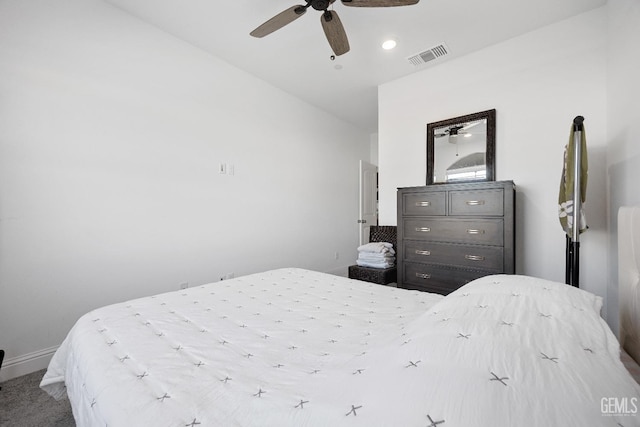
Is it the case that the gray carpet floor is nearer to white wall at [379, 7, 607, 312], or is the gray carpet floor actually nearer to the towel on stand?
the towel on stand

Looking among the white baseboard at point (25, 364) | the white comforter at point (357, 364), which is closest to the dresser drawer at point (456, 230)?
the white comforter at point (357, 364)

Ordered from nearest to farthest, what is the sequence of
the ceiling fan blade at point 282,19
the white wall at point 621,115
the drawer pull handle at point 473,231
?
the white wall at point 621,115 < the ceiling fan blade at point 282,19 < the drawer pull handle at point 473,231

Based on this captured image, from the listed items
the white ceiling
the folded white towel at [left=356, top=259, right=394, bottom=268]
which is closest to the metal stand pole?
the white ceiling

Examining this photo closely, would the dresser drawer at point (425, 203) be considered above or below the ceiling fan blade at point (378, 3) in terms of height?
below

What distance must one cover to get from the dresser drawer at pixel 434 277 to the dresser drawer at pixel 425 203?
0.53 meters

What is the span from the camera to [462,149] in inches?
110

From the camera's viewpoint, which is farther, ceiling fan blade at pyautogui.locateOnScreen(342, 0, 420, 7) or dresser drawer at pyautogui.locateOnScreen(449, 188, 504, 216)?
dresser drawer at pyautogui.locateOnScreen(449, 188, 504, 216)

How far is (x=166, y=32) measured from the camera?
253 centimetres

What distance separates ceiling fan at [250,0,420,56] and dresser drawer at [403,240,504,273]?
190 centimetres

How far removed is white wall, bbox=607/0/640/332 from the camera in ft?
5.21

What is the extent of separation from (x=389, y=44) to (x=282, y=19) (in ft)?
4.17

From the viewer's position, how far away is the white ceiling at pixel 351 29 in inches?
85.4

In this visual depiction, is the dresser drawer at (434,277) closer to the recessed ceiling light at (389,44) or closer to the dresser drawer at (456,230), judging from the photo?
the dresser drawer at (456,230)

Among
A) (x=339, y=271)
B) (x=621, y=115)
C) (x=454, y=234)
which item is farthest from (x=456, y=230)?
(x=339, y=271)
